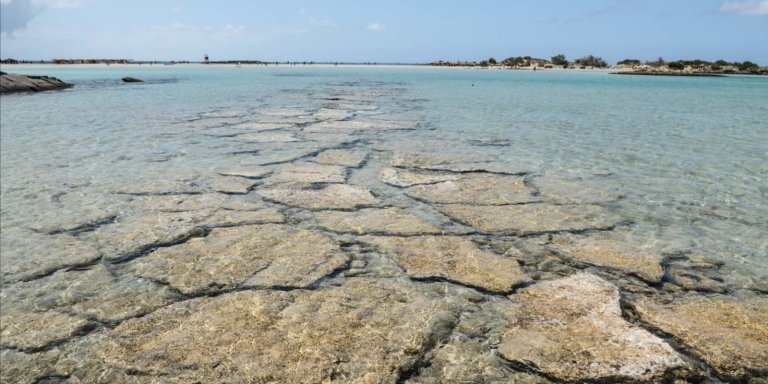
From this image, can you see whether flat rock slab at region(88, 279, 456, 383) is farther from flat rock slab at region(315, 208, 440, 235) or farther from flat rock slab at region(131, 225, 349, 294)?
flat rock slab at region(315, 208, 440, 235)

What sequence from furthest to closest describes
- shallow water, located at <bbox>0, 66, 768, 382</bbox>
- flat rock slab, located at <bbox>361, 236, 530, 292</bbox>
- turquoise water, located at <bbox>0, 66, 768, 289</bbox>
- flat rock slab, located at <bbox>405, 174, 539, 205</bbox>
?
flat rock slab, located at <bbox>405, 174, 539, 205</bbox>, turquoise water, located at <bbox>0, 66, 768, 289</bbox>, flat rock slab, located at <bbox>361, 236, 530, 292</bbox>, shallow water, located at <bbox>0, 66, 768, 382</bbox>

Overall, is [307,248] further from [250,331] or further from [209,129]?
[209,129]

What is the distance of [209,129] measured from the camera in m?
8.57

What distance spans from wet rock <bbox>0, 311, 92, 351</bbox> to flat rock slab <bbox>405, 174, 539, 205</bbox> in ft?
8.92

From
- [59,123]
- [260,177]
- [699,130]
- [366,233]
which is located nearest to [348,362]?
[366,233]

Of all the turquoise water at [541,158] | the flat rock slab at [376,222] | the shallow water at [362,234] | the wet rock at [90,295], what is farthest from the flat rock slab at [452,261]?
the wet rock at [90,295]

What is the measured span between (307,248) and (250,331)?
0.98 m

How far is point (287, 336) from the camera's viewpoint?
7.06 feet

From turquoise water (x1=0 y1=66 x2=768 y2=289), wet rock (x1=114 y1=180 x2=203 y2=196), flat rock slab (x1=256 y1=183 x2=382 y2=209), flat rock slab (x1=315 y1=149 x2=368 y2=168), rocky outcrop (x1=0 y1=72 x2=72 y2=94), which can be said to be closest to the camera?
turquoise water (x1=0 y1=66 x2=768 y2=289)

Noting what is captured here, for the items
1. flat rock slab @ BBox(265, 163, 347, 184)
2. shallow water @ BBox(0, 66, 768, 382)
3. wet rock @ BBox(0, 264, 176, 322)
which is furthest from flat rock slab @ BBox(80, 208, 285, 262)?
flat rock slab @ BBox(265, 163, 347, 184)

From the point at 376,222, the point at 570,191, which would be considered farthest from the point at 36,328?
the point at 570,191

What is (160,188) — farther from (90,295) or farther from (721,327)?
(721,327)

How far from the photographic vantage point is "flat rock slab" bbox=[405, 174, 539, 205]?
418 cm

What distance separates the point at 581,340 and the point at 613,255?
45.0 inches
